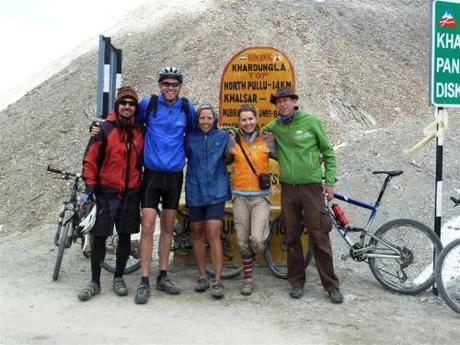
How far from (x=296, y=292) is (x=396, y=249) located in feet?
4.03

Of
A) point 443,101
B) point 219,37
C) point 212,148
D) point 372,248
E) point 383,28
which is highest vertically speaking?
point 383,28

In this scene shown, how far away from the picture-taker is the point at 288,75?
721 centimetres

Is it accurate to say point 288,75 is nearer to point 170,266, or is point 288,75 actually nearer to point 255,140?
point 255,140

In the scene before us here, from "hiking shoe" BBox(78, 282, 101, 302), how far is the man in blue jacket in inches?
18.8

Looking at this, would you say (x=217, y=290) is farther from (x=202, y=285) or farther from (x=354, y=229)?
(x=354, y=229)

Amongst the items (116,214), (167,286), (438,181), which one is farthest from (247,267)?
(438,181)

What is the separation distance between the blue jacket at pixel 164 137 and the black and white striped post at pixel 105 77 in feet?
5.12

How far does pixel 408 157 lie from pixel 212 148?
649cm

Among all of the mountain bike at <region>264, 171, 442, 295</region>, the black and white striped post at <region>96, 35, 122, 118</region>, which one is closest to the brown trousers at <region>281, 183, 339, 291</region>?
the mountain bike at <region>264, 171, 442, 295</region>

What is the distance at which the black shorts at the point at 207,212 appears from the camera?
5645mm

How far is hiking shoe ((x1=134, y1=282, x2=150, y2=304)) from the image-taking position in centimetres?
535

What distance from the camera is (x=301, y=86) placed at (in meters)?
15.1

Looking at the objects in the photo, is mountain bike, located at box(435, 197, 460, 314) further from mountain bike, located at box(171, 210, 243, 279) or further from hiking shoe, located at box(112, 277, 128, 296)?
hiking shoe, located at box(112, 277, 128, 296)

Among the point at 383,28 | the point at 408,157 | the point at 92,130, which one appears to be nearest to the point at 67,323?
the point at 92,130
